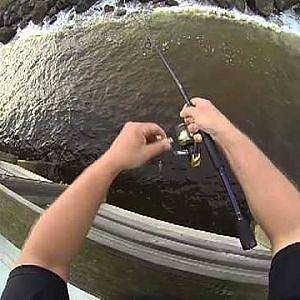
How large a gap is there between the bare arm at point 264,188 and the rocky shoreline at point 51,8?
2281mm

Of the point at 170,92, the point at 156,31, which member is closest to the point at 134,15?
the point at 156,31

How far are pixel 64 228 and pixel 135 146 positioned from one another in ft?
0.39

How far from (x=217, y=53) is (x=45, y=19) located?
2.68ft

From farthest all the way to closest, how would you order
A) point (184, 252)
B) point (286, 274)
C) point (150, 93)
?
point (150, 93), point (184, 252), point (286, 274)

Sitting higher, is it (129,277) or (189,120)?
(189,120)

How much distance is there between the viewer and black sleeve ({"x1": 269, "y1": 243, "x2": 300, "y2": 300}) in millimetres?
530

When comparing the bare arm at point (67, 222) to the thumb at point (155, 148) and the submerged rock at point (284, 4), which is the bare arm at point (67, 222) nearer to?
the thumb at point (155, 148)

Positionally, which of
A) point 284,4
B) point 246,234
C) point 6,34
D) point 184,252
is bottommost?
point 6,34

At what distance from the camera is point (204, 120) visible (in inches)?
26.3

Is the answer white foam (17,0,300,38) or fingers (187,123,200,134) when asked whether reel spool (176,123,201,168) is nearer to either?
fingers (187,123,200,134)

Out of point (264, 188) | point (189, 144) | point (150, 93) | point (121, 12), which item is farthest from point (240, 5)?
point (264, 188)

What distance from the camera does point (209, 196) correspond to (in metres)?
2.01

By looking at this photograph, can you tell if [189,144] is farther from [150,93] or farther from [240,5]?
[240,5]

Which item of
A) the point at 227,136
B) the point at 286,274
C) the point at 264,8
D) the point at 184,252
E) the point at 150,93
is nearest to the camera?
the point at 286,274
